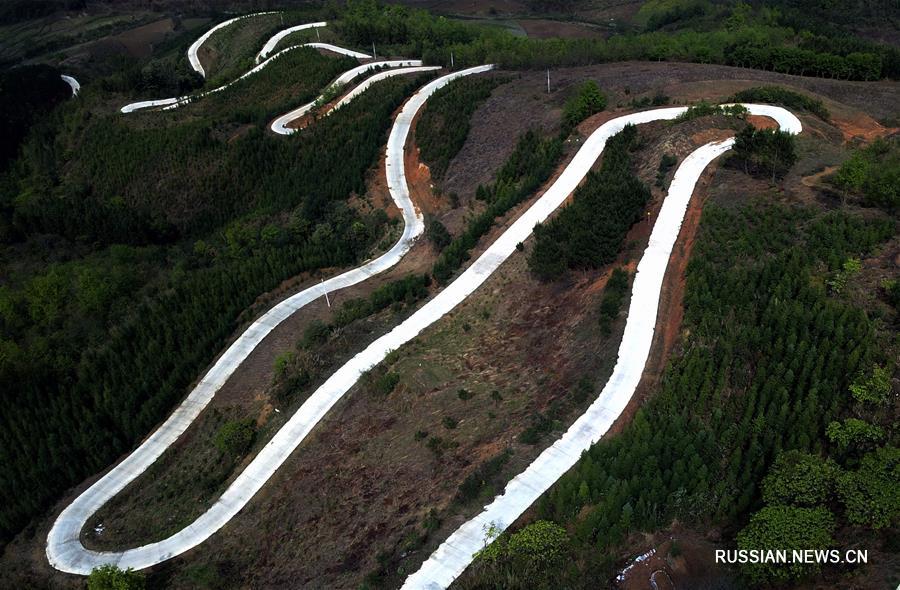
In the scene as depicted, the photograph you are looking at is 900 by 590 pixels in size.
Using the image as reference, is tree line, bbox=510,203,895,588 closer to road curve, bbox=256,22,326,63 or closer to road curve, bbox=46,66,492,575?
road curve, bbox=46,66,492,575

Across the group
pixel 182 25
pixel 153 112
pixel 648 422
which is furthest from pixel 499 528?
pixel 182 25

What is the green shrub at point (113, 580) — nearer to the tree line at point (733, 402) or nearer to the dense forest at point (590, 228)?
the tree line at point (733, 402)

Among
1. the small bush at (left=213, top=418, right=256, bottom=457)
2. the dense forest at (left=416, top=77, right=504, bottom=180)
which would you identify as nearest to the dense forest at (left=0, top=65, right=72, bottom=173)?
the dense forest at (left=416, top=77, right=504, bottom=180)

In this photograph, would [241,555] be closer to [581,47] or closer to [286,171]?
[286,171]

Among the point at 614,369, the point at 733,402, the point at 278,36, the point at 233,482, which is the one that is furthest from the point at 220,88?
the point at 733,402

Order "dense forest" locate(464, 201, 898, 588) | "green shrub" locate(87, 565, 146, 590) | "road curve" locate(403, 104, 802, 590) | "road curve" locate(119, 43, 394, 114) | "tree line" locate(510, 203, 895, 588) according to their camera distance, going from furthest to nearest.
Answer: "road curve" locate(119, 43, 394, 114) → "green shrub" locate(87, 565, 146, 590) → "road curve" locate(403, 104, 802, 590) → "tree line" locate(510, 203, 895, 588) → "dense forest" locate(464, 201, 898, 588)

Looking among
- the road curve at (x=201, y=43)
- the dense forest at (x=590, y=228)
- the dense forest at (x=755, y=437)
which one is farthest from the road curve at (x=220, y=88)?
the dense forest at (x=755, y=437)
